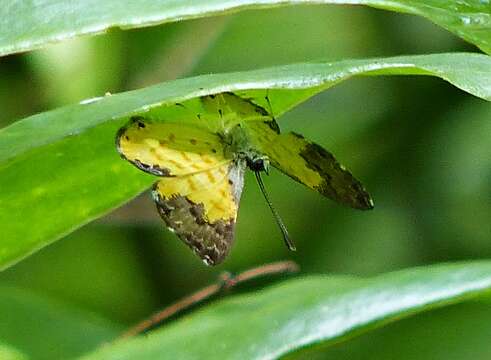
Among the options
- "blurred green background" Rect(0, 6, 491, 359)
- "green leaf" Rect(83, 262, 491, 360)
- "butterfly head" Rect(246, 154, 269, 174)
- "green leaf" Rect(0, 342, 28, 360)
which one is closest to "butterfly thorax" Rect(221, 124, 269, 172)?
"butterfly head" Rect(246, 154, 269, 174)

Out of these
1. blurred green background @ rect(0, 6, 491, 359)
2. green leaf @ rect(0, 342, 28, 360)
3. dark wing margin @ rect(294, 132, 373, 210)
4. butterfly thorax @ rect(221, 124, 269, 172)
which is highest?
blurred green background @ rect(0, 6, 491, 359)

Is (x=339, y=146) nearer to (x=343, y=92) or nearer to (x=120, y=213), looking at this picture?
(x=343, y=92)

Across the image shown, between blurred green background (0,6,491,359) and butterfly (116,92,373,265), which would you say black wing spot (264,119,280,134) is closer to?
butterfly (116,92,373,265)

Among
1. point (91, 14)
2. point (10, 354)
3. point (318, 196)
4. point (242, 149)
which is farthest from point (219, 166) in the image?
point (318, 196)

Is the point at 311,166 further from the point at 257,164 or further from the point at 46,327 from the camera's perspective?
the point at 46,327

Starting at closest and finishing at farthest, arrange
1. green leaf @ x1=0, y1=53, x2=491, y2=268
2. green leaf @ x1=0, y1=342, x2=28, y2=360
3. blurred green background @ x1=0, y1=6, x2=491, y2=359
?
green leaf @ x1=0, y1=53, x2=491, y2=268 → green leaf @ x1=0, y1=342, x2=28, y2=360 → blurred green background @ x1=0, y1=6, x2=491, y2=359
